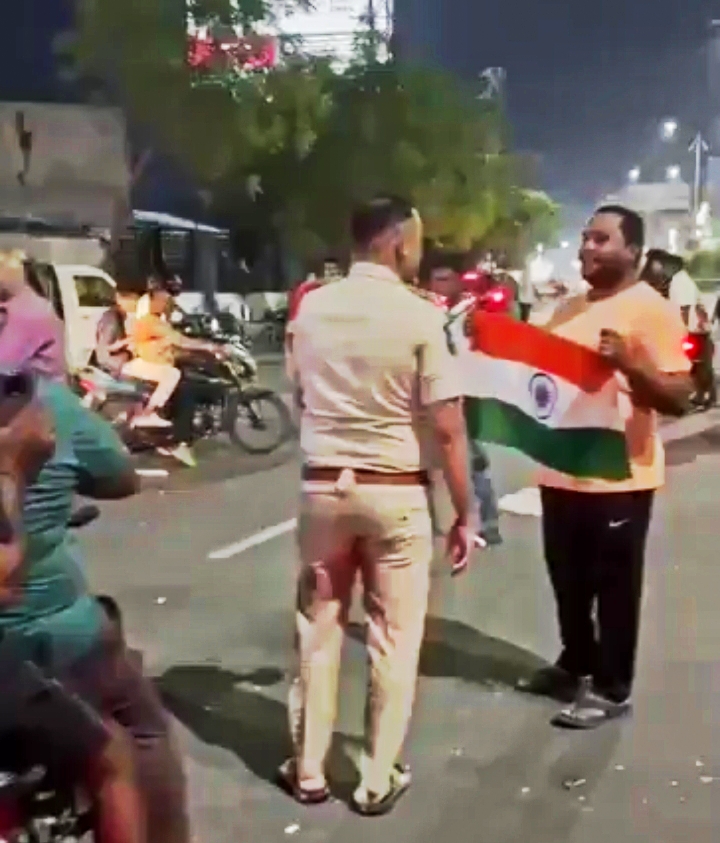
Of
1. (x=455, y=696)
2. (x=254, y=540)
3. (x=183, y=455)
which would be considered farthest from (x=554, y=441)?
(x=183, y=455)

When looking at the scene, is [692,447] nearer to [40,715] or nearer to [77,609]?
[77,609]

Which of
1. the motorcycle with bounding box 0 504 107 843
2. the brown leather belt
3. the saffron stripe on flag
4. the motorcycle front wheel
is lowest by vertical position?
the motorcycle front wheel

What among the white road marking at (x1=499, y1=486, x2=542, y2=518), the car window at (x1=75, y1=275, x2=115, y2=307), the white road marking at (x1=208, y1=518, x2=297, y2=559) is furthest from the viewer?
the car window at (x1=75, y1=275, x2=115, y2=307)

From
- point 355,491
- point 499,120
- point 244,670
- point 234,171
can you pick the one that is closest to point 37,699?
point 355,491

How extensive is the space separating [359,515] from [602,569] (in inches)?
55.9

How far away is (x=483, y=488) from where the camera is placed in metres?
9.56

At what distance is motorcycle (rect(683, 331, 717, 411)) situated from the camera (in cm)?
1572

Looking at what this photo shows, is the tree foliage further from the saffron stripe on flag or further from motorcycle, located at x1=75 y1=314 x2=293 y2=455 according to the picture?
the saffron stripe on flag

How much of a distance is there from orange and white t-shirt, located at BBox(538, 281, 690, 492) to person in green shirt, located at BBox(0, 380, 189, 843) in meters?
2.61

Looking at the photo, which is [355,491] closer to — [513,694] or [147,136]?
[513,694]

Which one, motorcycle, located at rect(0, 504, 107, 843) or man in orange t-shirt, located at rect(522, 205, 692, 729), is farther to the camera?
man in orange t-shirt, located at rect(522, 205, 692, 729)

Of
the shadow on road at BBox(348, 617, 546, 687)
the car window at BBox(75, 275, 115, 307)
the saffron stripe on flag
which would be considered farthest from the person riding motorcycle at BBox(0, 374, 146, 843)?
the car window at BBox(75, 275, 115, 307)

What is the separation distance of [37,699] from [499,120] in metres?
49.7

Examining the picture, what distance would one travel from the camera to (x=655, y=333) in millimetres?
5773
